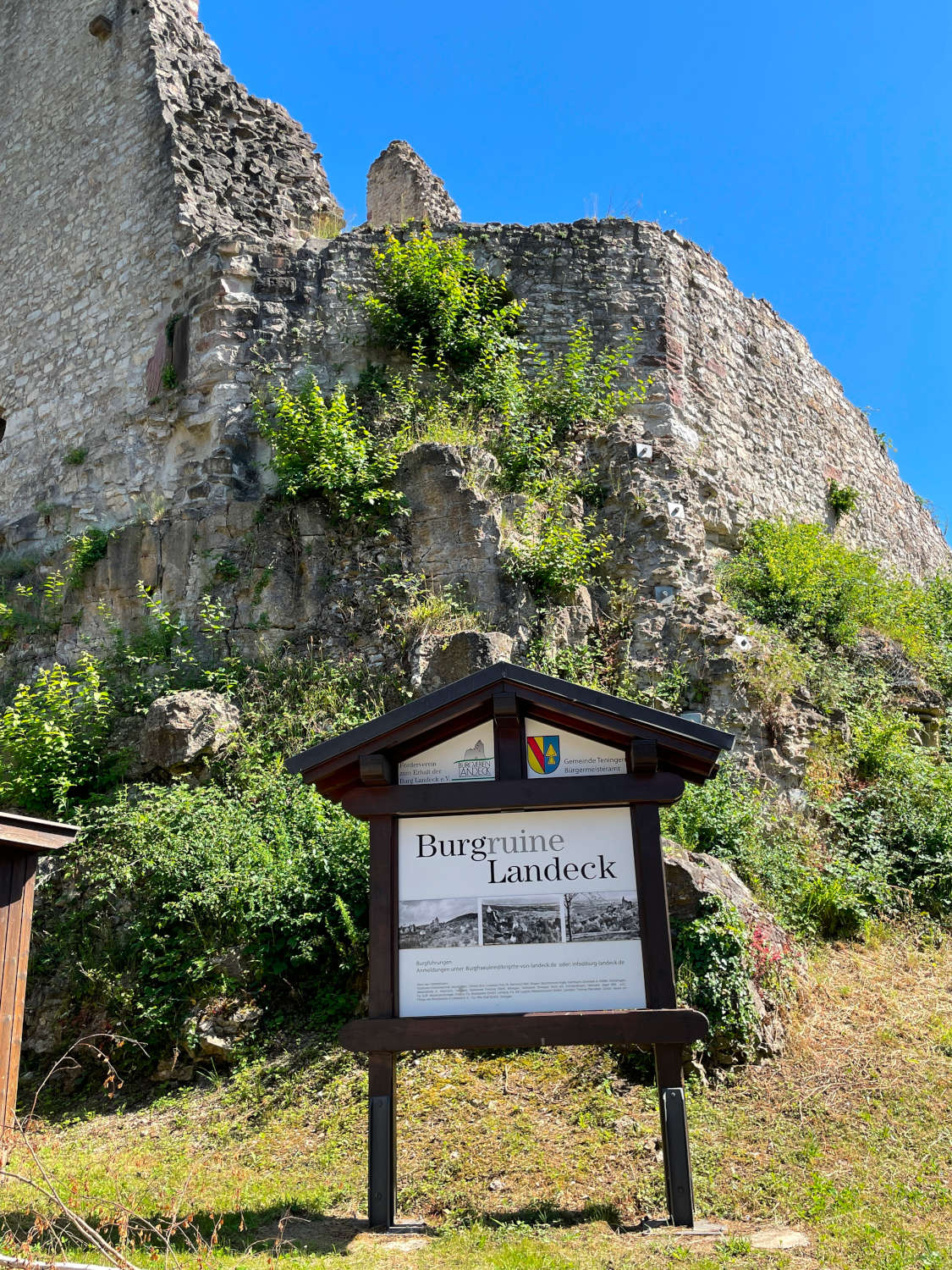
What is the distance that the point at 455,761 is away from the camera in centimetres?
532

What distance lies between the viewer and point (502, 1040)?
473 centimetres

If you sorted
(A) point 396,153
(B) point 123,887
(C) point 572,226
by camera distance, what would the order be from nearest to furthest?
(B) point 123,887, (C) point 572,226, (A) point 396,153

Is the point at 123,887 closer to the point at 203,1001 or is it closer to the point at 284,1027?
the point at 203,1001

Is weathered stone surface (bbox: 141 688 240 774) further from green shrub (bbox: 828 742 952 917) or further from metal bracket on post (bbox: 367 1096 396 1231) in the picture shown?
green shrub (bbox: 828 742 952 917)

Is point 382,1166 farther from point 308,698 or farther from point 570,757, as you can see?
point 308,698

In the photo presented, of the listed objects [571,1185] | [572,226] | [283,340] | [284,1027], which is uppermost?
[572,226]

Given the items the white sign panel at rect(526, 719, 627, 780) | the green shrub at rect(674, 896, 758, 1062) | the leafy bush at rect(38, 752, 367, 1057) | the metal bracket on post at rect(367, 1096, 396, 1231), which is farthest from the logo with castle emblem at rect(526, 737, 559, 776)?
the leafy bush at rect(38, 752, 367, 1057)

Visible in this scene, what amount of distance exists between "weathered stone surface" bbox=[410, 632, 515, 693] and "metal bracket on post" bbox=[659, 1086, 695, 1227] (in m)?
4.31

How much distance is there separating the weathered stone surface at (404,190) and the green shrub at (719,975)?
1147 cm

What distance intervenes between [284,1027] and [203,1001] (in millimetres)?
Answer: 562

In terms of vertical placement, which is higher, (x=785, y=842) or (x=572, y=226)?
(x=572, y=226)

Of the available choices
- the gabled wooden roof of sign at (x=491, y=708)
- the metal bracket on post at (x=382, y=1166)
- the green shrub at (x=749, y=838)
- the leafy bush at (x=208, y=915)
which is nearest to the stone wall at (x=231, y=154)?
the leafy bush at (x=208, y=915)

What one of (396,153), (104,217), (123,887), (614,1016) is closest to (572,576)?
(123,887)

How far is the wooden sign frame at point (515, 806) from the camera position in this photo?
4727mm
